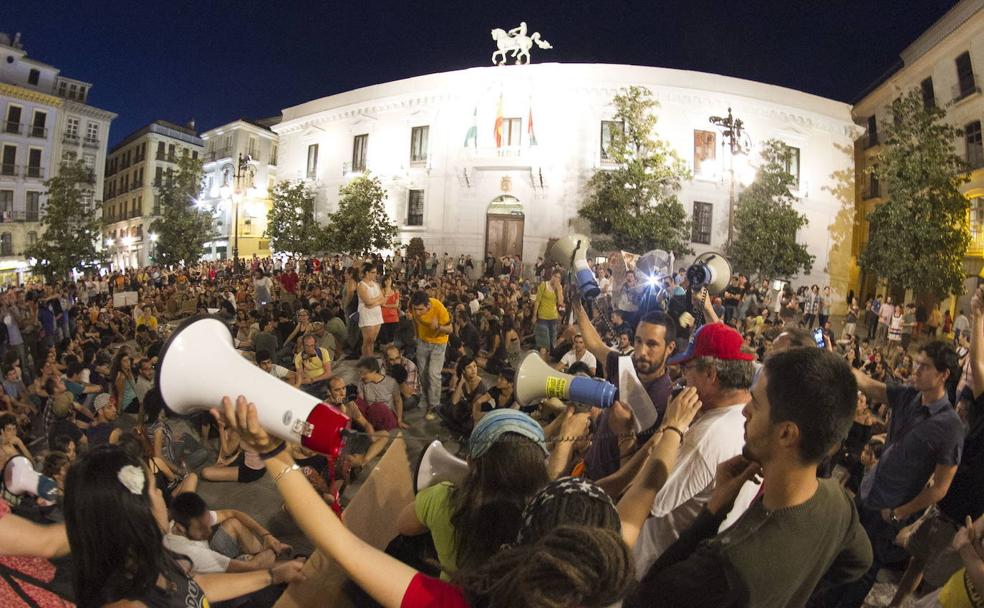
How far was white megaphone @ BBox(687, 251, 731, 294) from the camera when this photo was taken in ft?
18.0

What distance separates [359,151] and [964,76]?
86.8ft

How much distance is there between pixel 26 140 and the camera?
3397cm

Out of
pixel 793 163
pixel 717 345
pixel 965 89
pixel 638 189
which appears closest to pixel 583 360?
pixel 717 345

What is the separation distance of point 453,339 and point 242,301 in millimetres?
7941

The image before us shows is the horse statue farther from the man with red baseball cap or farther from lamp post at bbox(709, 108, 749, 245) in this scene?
the man with red baseball cap

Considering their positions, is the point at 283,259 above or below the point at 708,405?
above

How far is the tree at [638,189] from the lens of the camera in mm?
21031

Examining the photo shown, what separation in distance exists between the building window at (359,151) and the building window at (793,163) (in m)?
20.3

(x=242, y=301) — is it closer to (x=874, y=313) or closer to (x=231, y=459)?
(x=231, y=459)

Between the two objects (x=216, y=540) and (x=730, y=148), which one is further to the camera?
(x=730, y=148)

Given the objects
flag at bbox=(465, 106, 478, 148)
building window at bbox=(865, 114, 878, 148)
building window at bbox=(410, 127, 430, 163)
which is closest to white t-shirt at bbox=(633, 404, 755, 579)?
flag at bbox=(465, 106, 478, 148)

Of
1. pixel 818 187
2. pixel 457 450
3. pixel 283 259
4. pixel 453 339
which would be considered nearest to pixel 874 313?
pixel 818 187

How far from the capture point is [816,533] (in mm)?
1445

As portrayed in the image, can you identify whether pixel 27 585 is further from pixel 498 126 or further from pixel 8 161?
pixel 8 161
